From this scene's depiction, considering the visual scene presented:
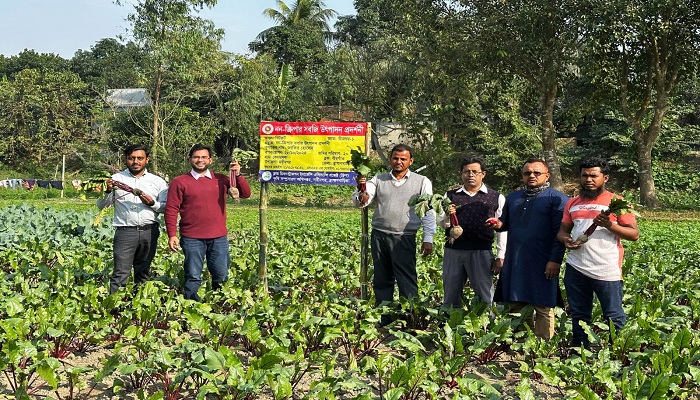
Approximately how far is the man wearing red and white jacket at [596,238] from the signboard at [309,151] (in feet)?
7.70

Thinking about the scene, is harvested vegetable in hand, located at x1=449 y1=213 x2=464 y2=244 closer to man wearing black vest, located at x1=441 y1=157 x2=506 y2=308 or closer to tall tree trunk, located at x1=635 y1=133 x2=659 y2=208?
man wearing black vest, located at x1=441 y1=157 x2=506 y2=308

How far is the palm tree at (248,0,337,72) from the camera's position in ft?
130

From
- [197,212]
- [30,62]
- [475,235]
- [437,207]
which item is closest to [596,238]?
[475,235]

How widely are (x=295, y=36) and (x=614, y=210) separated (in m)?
37.1

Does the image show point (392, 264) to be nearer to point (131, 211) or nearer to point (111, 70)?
point (131, 211)

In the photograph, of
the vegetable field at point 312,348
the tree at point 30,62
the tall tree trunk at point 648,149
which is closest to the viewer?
the vegetable field at point 312,348

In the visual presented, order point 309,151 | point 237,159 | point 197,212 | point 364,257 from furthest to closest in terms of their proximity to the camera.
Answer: point 309,151, point 237,159, point 364,257, point 197,212

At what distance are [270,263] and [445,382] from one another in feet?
13.3

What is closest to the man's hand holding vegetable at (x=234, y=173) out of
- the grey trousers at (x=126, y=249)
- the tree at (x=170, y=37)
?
the grey trousers at (x=126, y=249)

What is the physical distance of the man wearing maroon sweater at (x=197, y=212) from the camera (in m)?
6.15

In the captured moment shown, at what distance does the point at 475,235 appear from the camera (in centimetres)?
547

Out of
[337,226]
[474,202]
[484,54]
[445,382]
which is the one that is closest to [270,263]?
[474,202]

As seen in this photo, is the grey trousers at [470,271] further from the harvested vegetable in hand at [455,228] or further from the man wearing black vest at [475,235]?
the harvested vegetable in hand at [455,228]

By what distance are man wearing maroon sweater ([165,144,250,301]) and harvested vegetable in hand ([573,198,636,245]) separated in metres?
3.16
